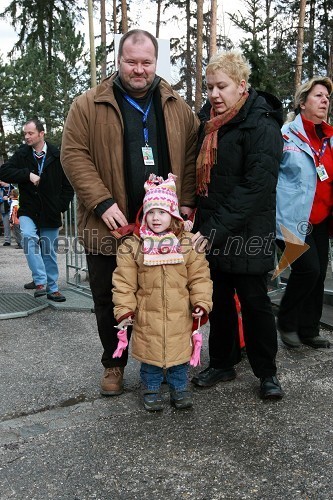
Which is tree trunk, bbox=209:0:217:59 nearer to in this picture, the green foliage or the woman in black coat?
the green foliage

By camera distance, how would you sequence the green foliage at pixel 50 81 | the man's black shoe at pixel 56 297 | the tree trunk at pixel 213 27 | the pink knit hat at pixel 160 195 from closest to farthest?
the pink knit hat at pixel 160 195 < the man's black shoe at pixel 56 297 < the tree trunk at pixel 213 27 < the green foliage at pixel 50 81

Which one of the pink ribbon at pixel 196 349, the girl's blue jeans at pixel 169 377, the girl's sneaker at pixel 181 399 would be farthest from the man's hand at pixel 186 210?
the girl's sneaker at pixel 181 399

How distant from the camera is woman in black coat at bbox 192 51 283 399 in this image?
299cm

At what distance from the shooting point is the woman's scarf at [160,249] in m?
2.93

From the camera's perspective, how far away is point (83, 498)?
7.34 ft

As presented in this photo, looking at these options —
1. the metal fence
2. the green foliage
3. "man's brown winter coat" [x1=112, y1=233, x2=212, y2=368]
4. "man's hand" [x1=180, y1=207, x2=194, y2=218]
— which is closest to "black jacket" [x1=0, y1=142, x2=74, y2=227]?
the metal fence

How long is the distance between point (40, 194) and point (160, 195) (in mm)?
3150

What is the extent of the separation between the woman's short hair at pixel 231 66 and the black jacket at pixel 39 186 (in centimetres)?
313

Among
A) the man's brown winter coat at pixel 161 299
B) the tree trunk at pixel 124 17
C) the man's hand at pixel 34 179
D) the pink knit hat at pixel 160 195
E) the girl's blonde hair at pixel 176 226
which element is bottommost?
the man's brown winter coat at pixel 161 299

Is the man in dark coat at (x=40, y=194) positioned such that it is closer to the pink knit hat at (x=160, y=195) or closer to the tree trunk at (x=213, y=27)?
the pink knit hat at (x=160, y=195)

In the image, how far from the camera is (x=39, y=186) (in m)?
5.77

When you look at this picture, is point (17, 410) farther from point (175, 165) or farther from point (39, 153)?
point (39, 153)

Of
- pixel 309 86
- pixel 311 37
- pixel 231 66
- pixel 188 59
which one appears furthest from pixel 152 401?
pixel 188 59

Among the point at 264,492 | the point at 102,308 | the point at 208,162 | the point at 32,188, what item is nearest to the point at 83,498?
the point at 264,492
